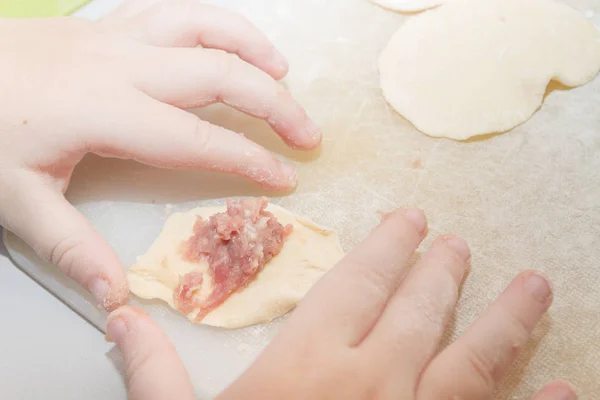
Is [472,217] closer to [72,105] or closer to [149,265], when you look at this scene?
[149,265]

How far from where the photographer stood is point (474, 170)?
4.01 feet

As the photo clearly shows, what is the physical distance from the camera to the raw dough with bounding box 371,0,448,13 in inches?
59.4

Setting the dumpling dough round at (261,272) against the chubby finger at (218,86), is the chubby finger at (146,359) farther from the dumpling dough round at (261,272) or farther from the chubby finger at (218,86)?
the chubby finger at (218,86)

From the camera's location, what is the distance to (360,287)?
0.91 meters

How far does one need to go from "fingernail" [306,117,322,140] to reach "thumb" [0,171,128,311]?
48 cm

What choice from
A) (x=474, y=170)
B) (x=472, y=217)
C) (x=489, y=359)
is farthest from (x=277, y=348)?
(x=474, y=170)

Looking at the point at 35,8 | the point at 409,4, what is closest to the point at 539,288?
the point at 409,4

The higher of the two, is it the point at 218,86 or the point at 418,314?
the point at 218,86

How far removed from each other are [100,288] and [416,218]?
0.59 meters

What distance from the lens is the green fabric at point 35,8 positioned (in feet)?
5.15

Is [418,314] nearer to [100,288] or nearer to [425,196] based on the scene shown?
[425,196]

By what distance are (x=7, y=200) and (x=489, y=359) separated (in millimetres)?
915

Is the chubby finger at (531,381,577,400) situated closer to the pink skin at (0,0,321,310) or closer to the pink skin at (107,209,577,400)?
the pink skin at (107,209,577,400)

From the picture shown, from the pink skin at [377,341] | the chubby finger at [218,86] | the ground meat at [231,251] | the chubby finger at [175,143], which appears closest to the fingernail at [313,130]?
the chubby finger at [218,86]
